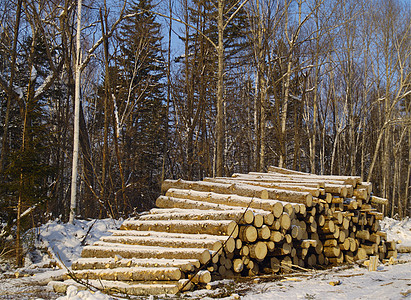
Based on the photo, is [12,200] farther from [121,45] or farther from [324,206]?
[121,45]

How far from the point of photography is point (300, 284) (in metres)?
6.20

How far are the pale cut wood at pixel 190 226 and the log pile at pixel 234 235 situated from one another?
0.02m

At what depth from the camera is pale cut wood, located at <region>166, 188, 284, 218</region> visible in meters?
7.12

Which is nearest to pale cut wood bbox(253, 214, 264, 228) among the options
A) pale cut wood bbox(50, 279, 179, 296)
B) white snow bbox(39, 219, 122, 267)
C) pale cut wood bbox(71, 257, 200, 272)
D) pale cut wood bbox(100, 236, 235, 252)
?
pale cut wood bbox(100, 236, 235, 252)

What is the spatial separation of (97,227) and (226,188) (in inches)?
212

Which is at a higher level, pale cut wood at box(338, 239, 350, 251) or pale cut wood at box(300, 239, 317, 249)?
pale cut wood at box(300, 239, 317, 249)

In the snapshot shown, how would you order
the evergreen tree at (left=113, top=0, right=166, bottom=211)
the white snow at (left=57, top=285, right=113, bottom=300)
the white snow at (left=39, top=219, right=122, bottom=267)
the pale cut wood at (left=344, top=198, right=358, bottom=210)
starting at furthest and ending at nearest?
the evergreen tree at (left=113, top=0, right=166, bottom=211), the white snow at (left=39, top=219, right=122, bottom=267), the pale cut wood at (left=344, top=198, right=358, bottom=210), the white snow at (left=57, top=285, right=113, bottom=300)

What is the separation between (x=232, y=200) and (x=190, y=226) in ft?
3.72

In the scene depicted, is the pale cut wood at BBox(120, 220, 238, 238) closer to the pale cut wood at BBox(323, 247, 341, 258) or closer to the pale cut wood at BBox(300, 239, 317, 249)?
the pale cut wood at BBox(300, 239, 317, 249)

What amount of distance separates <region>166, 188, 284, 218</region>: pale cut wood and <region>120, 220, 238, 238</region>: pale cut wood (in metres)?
0.59

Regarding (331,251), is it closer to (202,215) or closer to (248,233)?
(248,233)

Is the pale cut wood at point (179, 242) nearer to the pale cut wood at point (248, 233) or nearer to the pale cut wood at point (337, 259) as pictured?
the pale cut wood at point (248, 233)

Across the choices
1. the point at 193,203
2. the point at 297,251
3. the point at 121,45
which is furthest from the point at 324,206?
the point at 121,45

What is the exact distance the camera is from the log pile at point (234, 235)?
6.02m
